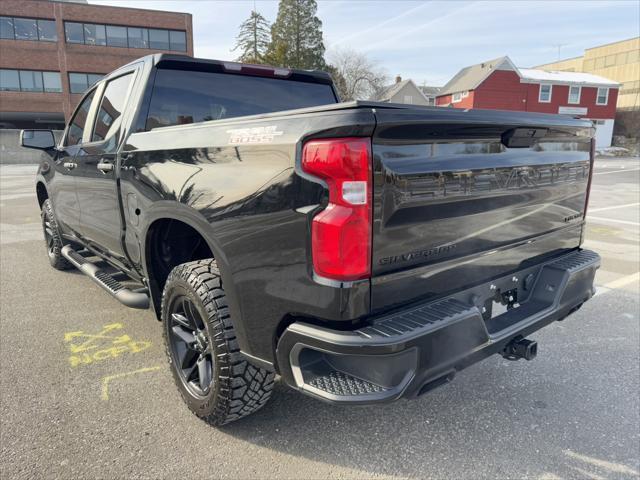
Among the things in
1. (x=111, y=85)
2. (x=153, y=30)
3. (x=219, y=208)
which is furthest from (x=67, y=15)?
(x=219, y=208)

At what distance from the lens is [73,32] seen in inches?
1410

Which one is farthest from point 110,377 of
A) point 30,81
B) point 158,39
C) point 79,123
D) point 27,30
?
point 27,30

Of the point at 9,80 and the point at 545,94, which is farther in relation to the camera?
the point at 545,94

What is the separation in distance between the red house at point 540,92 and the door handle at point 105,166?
42388 millimetres

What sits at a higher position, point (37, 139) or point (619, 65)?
point (619, 65)

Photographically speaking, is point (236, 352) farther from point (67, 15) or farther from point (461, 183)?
point (67, 15)

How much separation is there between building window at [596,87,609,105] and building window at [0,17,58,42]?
46.3 metres

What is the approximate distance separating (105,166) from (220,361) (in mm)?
1740

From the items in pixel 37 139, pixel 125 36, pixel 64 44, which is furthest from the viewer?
pixel 125 36

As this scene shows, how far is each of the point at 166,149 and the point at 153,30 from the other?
3993cm

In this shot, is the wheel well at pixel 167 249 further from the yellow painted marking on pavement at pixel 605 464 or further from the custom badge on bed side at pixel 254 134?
the yellow painted marking on pavement at pixel 605 464

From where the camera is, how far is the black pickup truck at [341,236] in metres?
1.75

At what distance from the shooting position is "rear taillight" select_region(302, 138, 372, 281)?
1699 millimetres

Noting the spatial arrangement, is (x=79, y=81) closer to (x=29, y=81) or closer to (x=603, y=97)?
(x=29, y=81)
